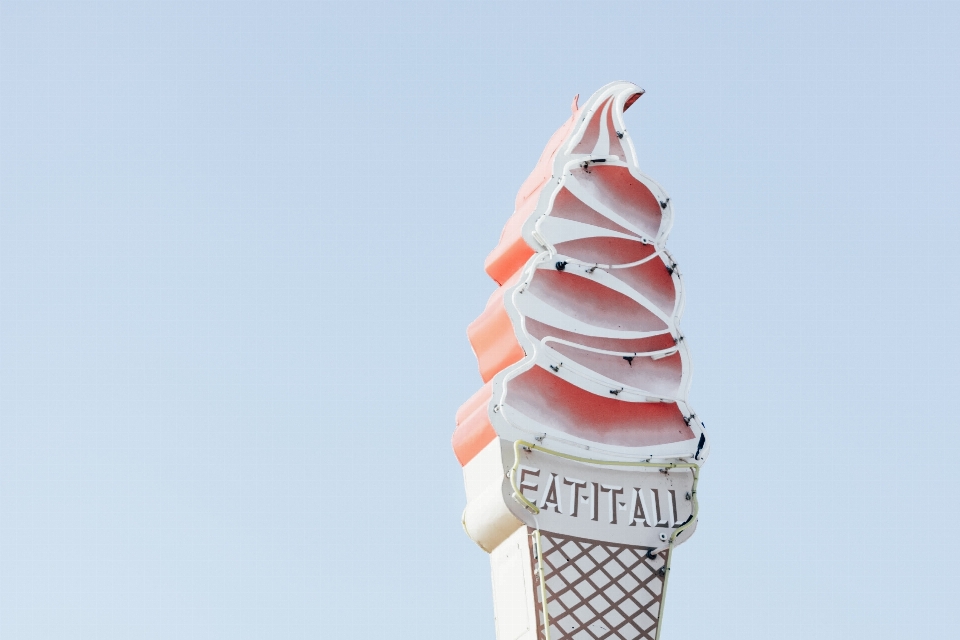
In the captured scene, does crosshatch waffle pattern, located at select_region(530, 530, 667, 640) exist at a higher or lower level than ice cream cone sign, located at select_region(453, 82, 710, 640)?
lower

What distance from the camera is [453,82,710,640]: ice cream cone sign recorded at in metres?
22.1

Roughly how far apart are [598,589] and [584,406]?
7.43 ft

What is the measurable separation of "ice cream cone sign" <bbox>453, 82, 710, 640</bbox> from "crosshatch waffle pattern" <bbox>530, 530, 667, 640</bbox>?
0.06ft

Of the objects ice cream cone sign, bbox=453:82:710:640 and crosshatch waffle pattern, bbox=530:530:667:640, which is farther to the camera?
ice cream cone sign, bbox=453:82:710:640

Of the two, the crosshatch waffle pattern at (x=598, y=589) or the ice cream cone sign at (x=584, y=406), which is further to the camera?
the ice cream cone sign at (x=584, y=406)

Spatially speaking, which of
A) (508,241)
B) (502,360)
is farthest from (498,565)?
(508,241)

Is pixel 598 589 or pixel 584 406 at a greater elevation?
pixel 584 406

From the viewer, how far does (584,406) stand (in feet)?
75.4

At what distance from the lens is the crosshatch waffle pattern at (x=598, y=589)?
21.7 m

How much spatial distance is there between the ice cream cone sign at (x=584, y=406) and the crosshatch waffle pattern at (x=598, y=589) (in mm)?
18

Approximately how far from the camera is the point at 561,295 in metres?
23.4

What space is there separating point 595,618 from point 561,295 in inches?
159

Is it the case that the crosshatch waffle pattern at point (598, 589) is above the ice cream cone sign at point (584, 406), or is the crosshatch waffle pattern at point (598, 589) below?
below

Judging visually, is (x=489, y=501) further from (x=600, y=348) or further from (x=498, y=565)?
(x=600, y=348)
